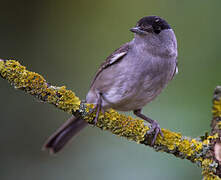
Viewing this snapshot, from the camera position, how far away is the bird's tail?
4648 mm

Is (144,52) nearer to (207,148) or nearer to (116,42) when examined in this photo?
(116,42)

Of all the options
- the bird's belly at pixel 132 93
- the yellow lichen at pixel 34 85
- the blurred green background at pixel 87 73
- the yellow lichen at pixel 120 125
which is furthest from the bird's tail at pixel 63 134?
the yellow lichen at pixel 34 85

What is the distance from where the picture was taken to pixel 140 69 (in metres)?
4.09

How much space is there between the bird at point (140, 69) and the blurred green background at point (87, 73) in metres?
0.36

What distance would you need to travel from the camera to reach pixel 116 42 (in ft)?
17.1

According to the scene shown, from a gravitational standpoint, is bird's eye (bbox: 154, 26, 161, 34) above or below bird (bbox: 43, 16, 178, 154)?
above

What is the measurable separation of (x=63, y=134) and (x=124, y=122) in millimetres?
1830

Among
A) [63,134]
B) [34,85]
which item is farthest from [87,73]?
[34,85]

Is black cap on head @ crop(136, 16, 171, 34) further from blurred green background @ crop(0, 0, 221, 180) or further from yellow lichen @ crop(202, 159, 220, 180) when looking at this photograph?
yellow lichen @ crop(202, 159, 220, 180)

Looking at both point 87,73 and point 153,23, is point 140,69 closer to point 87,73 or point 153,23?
point 153,23

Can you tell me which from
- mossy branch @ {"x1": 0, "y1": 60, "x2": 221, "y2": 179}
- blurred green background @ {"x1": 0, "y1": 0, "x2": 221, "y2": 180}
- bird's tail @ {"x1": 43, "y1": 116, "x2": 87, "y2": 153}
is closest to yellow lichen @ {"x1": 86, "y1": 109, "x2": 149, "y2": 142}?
mossy branch @ {"x1": 0, "y1": 60, "x2": 221, "y2": 179}

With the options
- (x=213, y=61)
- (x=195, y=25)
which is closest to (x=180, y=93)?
(x=213, y=61)

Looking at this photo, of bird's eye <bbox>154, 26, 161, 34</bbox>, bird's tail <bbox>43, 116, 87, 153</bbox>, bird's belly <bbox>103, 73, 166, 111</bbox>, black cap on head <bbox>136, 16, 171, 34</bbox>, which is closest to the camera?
bird's belly <bbox>103, 73, 166, 111</bbox>

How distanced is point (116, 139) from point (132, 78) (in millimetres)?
1147
